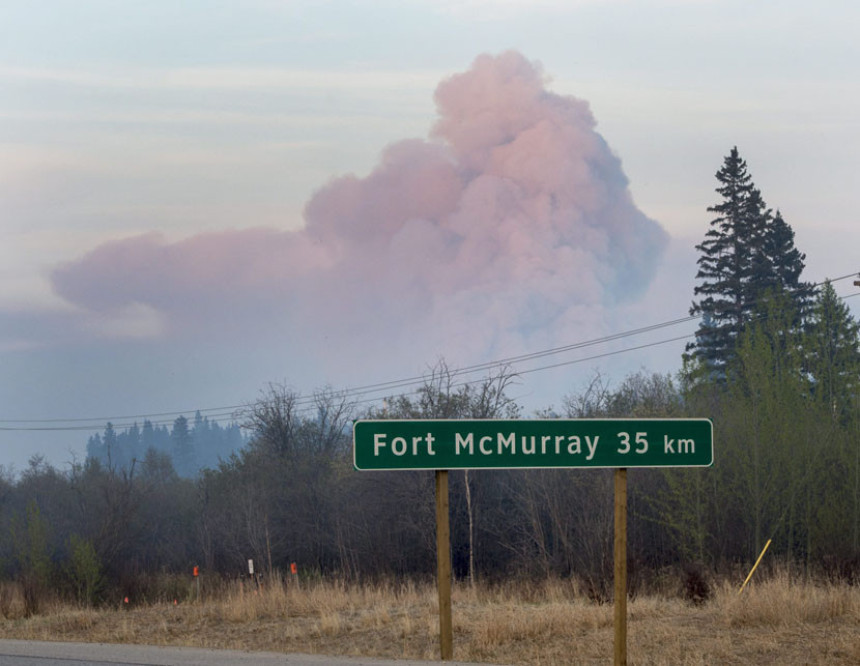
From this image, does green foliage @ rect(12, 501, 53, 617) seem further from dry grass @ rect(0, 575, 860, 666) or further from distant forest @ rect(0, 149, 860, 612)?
dry grass @ rect(0, 575, 860, 666)

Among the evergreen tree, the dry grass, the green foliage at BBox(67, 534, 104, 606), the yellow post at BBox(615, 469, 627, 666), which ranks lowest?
the green foliage at BBox(67, 534, 104, 606)

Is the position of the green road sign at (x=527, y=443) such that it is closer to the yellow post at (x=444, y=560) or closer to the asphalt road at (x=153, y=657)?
the yellow post at (x=444, y=560)

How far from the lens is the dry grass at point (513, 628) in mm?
11750

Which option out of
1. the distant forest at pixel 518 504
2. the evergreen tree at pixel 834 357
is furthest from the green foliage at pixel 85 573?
the evergreen tree at pixel 834 357

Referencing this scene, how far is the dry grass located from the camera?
11750mm

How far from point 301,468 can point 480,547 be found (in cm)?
1237

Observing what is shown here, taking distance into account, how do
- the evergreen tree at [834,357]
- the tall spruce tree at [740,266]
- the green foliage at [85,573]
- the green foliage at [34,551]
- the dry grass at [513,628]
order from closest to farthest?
the dry grass at [513,628], the green foliage at [85,573], the green foliage at [34,551], the evergreen tree at [834,357], the tall spruce tree at [740,266]

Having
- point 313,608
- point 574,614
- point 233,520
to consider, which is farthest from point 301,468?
point 574,614

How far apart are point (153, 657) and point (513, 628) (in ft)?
14.1

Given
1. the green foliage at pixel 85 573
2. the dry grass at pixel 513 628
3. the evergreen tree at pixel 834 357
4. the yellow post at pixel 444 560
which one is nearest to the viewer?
the yellow post at pixel 444 560

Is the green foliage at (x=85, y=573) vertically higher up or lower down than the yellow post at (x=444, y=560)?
lower down

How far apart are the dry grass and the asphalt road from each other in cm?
110

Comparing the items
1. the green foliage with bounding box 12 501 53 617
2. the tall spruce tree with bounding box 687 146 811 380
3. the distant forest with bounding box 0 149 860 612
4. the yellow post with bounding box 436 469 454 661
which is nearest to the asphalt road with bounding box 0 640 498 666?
the yellow post with bounding box 436 469 454 661

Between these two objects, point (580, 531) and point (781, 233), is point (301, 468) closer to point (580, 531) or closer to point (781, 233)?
point (580, 531)
